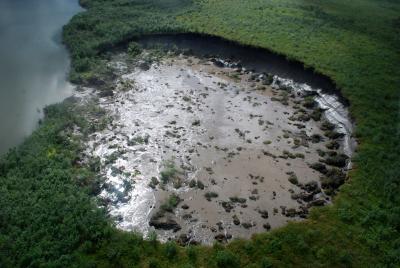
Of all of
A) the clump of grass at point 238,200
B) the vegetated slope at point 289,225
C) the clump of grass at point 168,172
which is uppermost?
the vegetated slope at point 289,225

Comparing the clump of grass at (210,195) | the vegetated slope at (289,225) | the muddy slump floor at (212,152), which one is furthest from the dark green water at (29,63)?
the clump of grass at (210,195)

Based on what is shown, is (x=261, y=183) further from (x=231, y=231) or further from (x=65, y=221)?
(x=65, y=221)

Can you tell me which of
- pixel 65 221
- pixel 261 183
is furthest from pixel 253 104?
pixel 65 221

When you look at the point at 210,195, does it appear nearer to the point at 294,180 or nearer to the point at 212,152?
the point at 212,152

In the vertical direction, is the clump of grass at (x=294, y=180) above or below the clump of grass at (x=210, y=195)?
above

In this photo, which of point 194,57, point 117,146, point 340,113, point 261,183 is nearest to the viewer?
point 261,183

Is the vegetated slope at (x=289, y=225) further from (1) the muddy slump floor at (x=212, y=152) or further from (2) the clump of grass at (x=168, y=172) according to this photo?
(2) the clump of grass at (x=168, y=172)

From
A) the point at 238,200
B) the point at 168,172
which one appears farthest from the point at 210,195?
the point at 168,172

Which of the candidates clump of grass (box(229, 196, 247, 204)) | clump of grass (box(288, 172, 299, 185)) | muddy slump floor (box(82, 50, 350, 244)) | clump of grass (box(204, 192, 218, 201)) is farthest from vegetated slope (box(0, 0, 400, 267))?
clump of grass (box(204, 192, 218, 201))
